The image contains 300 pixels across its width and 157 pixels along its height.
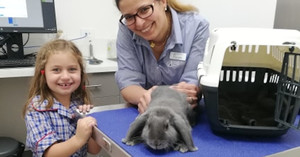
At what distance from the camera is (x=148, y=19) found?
36.7 inches

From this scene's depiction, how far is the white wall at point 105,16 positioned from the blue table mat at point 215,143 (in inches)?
58.5

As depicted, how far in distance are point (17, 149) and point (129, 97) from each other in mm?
1073

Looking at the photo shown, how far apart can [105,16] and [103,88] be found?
0.73 metres

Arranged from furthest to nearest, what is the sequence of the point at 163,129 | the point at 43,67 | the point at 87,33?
the point at 87,33 → the point at 43,67 → the point at 163,129

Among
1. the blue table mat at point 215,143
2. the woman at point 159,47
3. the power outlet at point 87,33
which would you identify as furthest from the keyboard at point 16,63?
the blue table mat at point 215,143

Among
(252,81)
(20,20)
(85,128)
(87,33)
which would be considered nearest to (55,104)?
(85,128)

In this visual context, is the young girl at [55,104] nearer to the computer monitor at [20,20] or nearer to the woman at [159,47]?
the woman at [159,47]

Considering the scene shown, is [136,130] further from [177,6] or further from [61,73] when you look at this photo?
[177,6]

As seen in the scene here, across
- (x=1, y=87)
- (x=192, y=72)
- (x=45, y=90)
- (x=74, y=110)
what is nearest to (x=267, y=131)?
(x=192, y=72)

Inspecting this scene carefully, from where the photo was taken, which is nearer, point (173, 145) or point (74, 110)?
A: point (173, 145)

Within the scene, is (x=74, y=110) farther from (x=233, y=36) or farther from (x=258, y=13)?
(x=258, y=13)

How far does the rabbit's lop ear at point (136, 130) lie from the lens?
1.94ft

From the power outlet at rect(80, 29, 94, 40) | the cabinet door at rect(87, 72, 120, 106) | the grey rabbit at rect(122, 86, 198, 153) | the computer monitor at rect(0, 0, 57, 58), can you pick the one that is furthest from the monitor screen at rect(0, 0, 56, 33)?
the grey rabbit at rect(122, 86, 198, 153)

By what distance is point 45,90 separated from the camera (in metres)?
0.99
